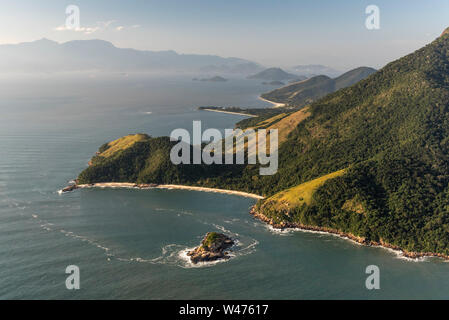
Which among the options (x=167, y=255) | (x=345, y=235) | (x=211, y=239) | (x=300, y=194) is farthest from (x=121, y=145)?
(x=345, y=235)

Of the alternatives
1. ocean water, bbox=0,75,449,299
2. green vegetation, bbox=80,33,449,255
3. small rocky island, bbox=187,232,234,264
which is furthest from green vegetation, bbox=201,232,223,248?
green vegetation, bbox=80,33,449,255

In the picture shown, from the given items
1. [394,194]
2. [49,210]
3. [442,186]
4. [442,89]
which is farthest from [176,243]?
[442,89]

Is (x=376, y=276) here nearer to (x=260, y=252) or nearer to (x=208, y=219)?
(x=260, y=252)

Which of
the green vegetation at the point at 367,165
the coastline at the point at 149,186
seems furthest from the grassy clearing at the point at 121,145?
the coastline at the point at 149,186

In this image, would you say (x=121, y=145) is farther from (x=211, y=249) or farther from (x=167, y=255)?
(x=211, y=249)

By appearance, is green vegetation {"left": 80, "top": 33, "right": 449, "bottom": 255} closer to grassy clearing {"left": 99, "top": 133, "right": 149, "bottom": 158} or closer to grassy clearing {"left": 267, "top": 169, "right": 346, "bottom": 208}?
grassy clearing {"left": 267, "top": 169, "right": 346, "bottom": 208}

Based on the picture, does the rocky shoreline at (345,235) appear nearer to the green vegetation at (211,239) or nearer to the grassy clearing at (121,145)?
the green vegetation at (211,239)
